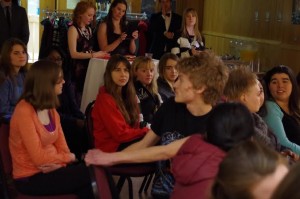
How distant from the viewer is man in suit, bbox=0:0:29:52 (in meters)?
6.40

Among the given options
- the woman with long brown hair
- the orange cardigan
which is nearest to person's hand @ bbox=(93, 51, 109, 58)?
the woman with long brown hair

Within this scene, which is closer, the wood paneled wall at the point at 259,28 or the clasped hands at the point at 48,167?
the clasped hands at the point at 48,167

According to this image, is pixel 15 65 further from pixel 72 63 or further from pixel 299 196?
pixel 299 196

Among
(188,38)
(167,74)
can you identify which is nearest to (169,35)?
(188,38)

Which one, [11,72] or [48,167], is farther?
[11,72]

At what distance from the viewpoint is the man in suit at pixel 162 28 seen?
7129 mm

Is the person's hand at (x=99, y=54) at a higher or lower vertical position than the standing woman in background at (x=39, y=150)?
higher

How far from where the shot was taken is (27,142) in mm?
2928

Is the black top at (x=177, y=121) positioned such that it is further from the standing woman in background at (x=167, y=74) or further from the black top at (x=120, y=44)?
the black top at (x=120, y=44)

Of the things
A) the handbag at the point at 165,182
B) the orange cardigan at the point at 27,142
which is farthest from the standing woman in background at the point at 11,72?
the handbag at the point at 165,182

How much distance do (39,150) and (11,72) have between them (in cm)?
163

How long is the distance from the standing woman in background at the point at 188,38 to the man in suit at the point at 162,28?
34cm

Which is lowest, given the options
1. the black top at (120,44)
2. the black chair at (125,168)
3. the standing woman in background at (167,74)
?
the black chair at (125,168)

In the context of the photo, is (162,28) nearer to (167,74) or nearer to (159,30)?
(159,30)
